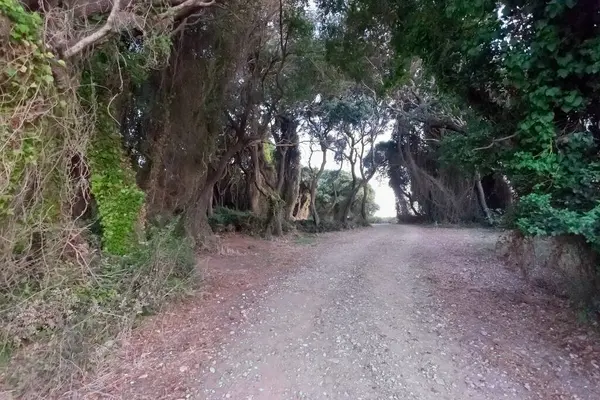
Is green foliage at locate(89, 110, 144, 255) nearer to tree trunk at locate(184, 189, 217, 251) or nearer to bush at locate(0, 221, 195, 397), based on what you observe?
bush at locate(0, 221, 195, 397)

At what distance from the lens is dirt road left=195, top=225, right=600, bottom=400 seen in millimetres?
3307

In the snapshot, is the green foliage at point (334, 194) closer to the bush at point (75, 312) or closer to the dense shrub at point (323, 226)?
the dense shrub at point (323, 226)

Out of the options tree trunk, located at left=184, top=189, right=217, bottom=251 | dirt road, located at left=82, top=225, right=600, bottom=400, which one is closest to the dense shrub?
tree trunk, located at left=184, top=189, right=217, bottom=251

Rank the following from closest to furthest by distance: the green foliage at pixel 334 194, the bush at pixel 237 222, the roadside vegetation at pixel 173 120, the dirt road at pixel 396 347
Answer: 1. the dirt road at pixel 396 347
2. the roadside vegetation at pixel 173 120
3. the bush at pixel 237 222
4. the green foliage at pixel 334 194

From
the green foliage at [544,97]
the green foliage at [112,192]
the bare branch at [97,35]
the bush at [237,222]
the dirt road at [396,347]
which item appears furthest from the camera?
the bush at [237,222]

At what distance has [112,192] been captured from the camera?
574cm

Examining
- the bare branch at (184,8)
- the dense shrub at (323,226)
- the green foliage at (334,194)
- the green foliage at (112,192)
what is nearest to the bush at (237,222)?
the dense shrub at (323,226)

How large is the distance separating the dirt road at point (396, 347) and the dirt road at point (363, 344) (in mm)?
14

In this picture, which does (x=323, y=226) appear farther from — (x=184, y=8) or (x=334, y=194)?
(x=184, y=8)

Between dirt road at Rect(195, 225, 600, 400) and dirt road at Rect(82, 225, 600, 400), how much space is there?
0.01 meters

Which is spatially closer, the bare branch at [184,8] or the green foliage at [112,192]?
the bare branch at [184,8]

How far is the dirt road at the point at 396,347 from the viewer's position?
10.8 ft

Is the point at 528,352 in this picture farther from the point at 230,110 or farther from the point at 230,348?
the point at 230,110

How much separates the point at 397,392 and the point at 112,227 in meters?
4.48
